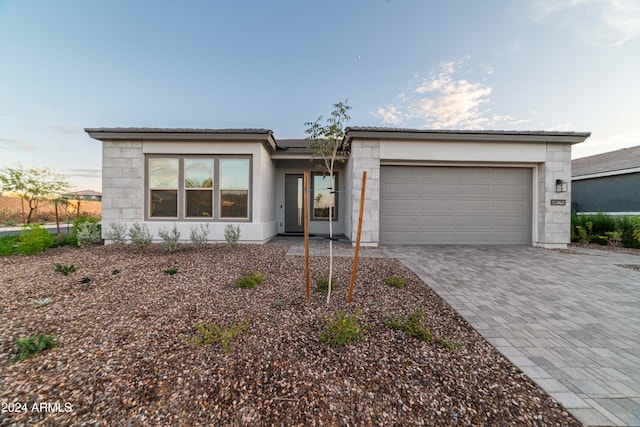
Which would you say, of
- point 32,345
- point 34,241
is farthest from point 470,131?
point 34,241

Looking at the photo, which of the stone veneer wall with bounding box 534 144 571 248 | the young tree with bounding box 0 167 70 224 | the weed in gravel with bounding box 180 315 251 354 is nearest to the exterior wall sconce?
the stone veneer wall with bounding box 534 144 571 248

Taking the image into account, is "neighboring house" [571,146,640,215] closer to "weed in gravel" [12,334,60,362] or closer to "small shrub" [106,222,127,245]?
"weed in gravel" [12,334,60,362]

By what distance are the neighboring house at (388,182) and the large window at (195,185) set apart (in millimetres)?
29

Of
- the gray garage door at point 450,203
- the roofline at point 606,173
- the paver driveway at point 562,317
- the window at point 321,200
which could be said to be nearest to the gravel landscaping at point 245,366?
the paver driveway at point 562,317

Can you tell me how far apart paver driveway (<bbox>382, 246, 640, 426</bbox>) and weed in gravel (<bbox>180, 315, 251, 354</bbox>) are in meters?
2.43

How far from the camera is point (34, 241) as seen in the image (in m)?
5.37

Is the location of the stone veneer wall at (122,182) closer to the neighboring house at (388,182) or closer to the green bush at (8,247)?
the neighboring house at (388,182)

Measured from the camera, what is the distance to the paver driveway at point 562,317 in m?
1.66

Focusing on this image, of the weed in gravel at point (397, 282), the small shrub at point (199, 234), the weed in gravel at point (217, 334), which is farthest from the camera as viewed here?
the small shrub at point (199, 234)

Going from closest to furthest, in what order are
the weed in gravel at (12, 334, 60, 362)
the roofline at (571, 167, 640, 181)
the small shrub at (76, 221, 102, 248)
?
the weed in gravel at (12, 334, 60, 362) → the small shrub at (76, 221, 102, 248) → the roofline at (571, 167, 640, 181)

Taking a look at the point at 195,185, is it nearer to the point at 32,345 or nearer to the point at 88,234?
the point at 88,234

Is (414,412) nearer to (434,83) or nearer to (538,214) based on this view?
(538,214)

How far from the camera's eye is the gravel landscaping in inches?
55.1

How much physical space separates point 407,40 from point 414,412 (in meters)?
9.91
